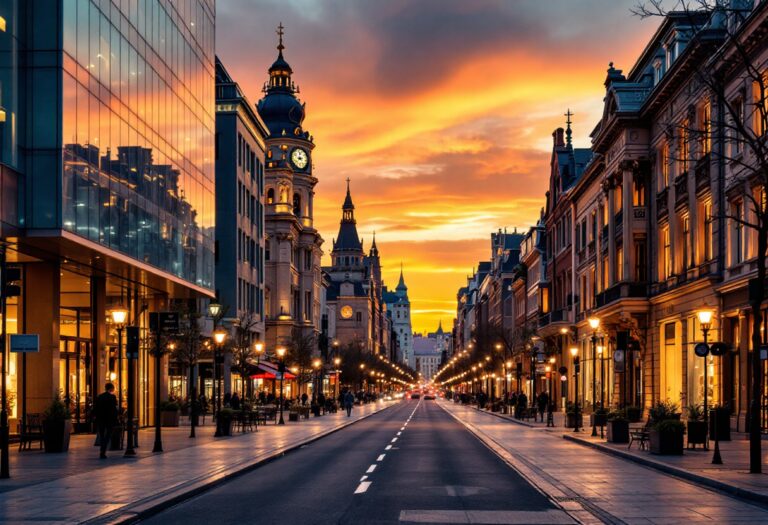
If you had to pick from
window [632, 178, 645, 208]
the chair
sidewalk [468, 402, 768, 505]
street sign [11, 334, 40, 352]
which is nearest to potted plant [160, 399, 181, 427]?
the chair

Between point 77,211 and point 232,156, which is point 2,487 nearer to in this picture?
point 77,211

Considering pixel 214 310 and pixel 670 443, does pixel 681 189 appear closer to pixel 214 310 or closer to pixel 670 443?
pixel 214 310

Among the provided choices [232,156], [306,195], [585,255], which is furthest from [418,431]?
[306,195]

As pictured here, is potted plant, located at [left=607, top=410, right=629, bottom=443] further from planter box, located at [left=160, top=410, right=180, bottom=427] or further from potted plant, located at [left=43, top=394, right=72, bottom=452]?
planter box, located at [left=160, top=410, right=180, bottom=427]

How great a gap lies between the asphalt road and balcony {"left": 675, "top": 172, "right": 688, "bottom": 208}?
2161 centimetres

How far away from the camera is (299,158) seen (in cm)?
12538

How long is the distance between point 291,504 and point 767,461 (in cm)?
1434

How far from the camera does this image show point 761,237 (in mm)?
25109

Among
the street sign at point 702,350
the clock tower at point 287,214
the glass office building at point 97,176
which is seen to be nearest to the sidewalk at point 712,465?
the street sign at point 702,350

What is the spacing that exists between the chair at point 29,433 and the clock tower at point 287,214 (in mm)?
73263

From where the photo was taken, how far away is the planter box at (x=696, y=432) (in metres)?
33.9

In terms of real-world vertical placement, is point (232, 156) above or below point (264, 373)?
above

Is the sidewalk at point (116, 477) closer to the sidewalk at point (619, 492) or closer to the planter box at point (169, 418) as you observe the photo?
the sidewalk at point (619, 492)

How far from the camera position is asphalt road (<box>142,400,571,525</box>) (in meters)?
17.5
